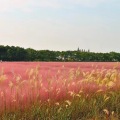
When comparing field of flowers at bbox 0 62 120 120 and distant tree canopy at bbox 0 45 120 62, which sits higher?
distant tree canopy at bbox 0 45 120 62

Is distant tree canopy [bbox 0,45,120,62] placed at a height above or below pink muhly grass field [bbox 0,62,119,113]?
above

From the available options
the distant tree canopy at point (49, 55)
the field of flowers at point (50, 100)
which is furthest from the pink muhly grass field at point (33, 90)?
the distant tree canopy at point (49, 55)

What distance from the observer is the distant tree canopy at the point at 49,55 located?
34000 mm

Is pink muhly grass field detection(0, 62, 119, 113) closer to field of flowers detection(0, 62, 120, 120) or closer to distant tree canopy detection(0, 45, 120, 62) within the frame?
field of flowers detection(0, 62, 120, 120)

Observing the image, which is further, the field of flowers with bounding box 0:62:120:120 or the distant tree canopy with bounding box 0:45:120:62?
the distant tree canopy with bounding box 0:45:120:62

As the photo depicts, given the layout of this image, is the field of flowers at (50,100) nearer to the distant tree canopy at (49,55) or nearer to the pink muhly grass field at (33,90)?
the pink muhly grass field at (33,90)

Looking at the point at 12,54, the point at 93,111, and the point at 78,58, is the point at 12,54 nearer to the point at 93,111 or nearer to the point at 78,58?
the point at 78,58

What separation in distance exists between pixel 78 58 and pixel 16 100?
97.4 feet

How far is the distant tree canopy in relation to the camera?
34000 mm

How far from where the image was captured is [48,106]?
24.2 feet

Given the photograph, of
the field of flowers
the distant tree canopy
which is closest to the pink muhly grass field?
the field of flowers

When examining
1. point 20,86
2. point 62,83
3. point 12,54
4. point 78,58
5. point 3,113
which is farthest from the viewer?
point 78,58

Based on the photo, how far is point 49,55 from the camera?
36125mm

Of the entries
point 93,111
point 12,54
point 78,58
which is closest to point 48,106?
point 93,111
